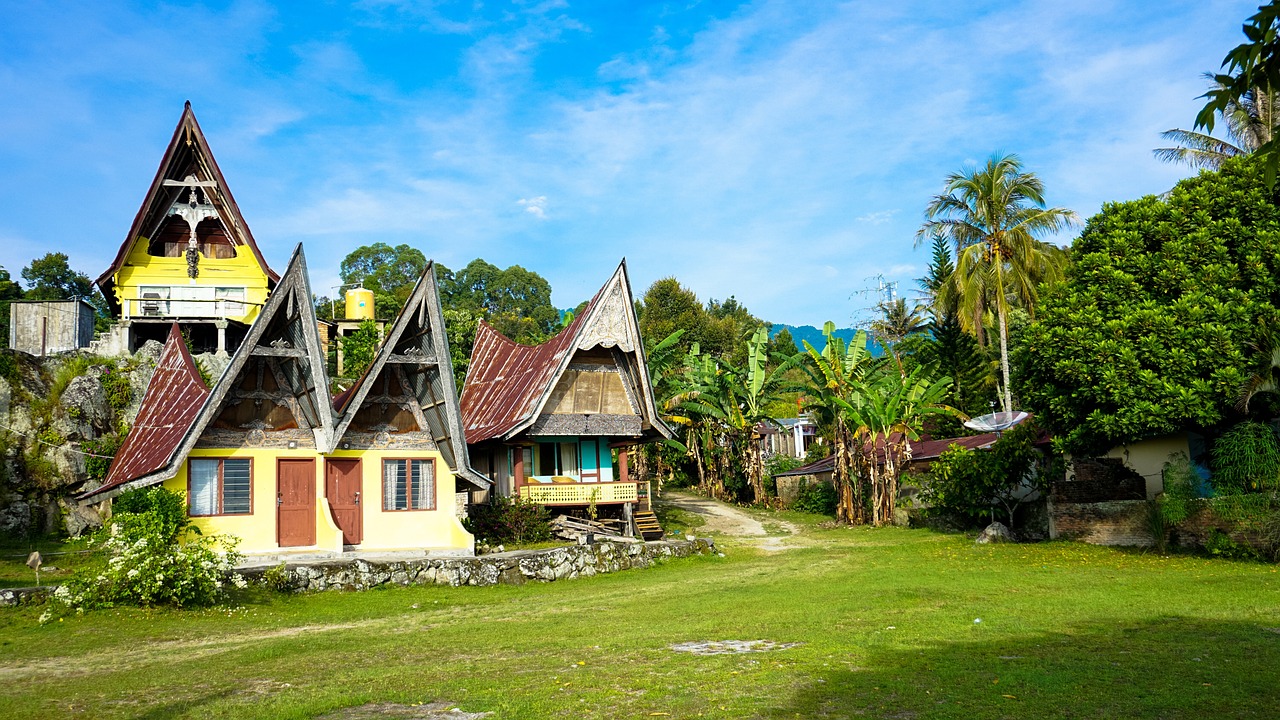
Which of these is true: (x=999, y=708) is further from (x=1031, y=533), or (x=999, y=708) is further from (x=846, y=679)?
(x=1031, y=533)

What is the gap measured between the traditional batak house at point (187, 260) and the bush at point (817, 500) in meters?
23.0

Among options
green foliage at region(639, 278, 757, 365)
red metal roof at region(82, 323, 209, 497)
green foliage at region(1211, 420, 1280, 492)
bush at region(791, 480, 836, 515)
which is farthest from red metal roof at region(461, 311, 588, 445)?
green foliage at region(639, 278, 757, 365)

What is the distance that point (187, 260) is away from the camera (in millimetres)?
38562

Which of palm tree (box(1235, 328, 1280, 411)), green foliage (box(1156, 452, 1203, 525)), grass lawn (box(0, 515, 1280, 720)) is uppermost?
palm tree (box(1235, 328, 1280, 411))

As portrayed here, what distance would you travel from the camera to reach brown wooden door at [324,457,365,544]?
22453 millimetres

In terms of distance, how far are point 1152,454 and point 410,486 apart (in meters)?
18.7

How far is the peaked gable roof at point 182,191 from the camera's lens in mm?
36844

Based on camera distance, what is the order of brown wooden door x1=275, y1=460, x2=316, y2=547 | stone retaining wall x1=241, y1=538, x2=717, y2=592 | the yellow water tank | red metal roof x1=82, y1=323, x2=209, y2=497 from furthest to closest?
the yellow water tank < brown wooden door x1=275, y1=460, x2=316, y2=547 < red metal roof x1=82, y1=323, x2=209, y2=497 < stone retaining wall x1=241, y1=538, x2=717, y2=592

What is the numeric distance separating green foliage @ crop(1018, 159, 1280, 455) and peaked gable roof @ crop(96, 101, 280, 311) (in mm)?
30168

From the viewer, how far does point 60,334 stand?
113 ft

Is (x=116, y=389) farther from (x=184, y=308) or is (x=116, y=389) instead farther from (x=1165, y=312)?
(x=1165, y=312)

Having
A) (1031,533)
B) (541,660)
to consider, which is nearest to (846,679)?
(541,660)

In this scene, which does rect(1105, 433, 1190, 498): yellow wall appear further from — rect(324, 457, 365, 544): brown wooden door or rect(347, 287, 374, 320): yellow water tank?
rect(347, 287, 374, 320): yellow water tank

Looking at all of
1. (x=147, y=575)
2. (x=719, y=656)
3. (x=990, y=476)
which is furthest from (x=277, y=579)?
(x=990, y=476)
